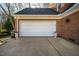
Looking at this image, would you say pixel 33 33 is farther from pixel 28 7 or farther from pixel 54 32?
pixel 28 7

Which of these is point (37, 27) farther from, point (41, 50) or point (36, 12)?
point (41, 50)

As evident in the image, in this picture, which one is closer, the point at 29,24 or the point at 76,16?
the point at 76,16

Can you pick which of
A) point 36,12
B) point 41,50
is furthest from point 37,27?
point 41,50

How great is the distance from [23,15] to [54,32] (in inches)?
158

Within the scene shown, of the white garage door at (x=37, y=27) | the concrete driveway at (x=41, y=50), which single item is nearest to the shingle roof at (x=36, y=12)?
the white garage door at (x=37, y=27)

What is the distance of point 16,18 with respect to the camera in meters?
18.7

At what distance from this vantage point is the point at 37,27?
62.1 ft

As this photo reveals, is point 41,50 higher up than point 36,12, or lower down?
lower down

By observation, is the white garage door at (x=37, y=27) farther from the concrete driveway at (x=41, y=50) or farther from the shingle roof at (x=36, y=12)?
the concrete driveway at (x=41, y=50)

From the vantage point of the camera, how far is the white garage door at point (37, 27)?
1875cm

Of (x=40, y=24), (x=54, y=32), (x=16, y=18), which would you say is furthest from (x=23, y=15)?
(x=54, y=32)

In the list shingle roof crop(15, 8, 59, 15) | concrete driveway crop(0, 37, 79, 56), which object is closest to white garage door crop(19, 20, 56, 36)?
shingle roof crop(15, 8, 59, 15)

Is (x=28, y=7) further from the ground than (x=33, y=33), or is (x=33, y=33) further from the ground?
(x=28, y=7)

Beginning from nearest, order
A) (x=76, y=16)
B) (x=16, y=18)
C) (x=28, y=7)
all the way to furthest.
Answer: (x=76, y=16), (x=16, y=18), (x=28, y=7)
